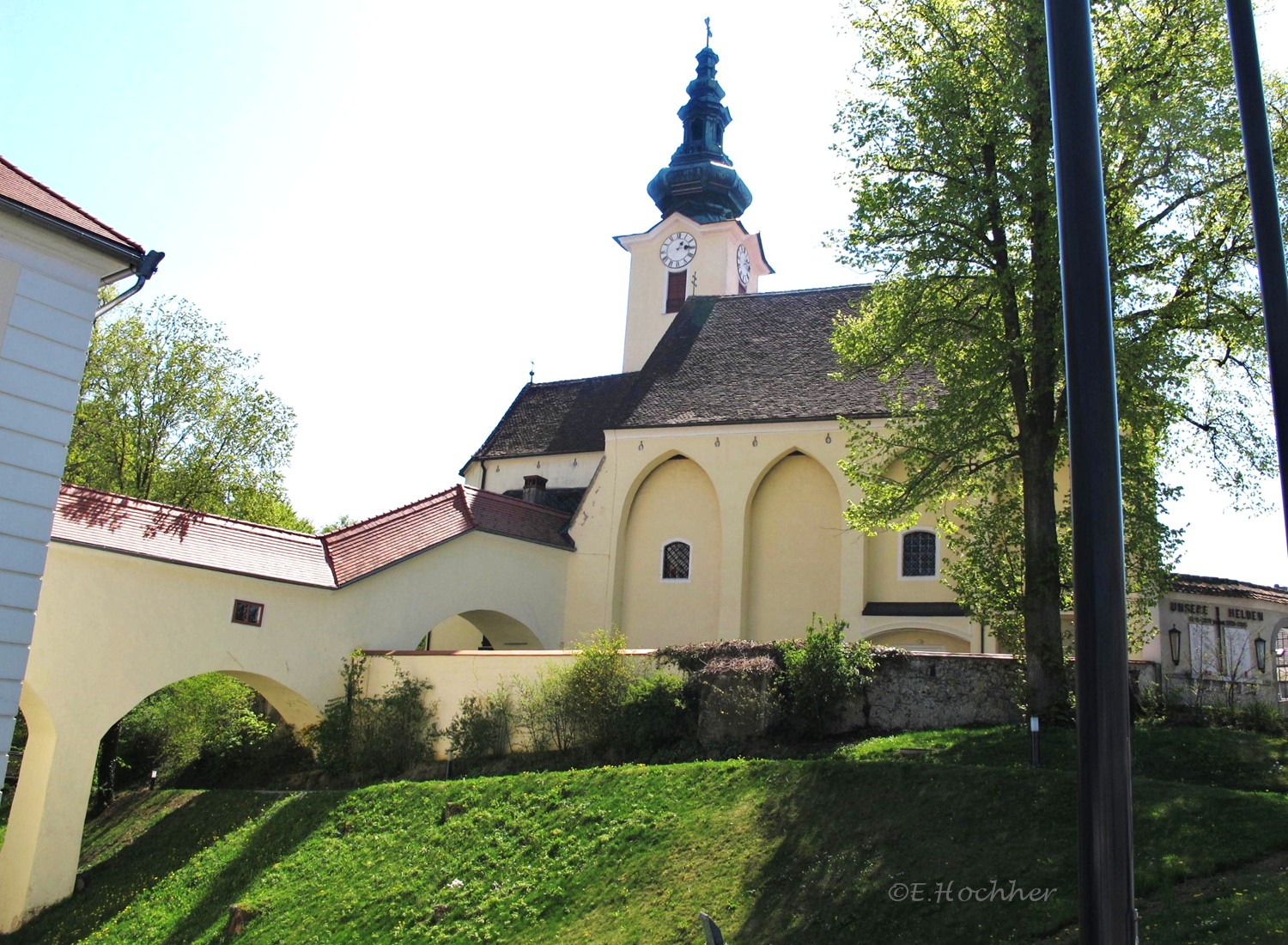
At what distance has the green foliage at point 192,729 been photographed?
84.5 feet

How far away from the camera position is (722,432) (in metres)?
31.8

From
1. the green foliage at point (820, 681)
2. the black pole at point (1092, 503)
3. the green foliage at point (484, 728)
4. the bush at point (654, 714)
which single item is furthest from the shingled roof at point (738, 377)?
the black pole at point (1092, 503)

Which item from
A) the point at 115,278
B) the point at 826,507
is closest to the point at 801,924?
the point at 115,278

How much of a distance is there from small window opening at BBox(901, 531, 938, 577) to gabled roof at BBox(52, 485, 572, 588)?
9724 millimetres

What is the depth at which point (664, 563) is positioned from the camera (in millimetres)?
32719

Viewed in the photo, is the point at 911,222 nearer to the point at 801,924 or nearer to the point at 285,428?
the point at 801,924

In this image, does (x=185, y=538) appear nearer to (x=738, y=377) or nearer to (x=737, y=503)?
(x=737, y=503)

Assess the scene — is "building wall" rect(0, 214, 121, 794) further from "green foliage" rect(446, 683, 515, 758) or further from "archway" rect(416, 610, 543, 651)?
"archway" rect(416, 610, 543, 651)

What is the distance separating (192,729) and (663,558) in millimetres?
12866

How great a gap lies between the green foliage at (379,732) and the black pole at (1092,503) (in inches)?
824

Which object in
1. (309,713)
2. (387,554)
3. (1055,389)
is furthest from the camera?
(387,554)

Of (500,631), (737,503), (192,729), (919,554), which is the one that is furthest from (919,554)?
(192,729)

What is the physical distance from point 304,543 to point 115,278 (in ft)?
41.6

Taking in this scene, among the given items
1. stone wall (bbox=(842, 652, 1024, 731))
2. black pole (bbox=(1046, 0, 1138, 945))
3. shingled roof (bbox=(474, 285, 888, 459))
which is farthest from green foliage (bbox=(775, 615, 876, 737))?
black pole (bbox=(1046, 0, 1138, 945))
